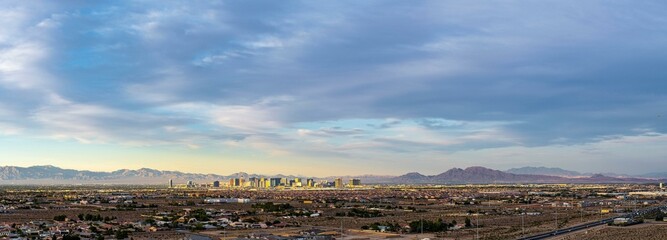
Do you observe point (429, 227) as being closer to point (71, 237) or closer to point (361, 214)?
point (361, 214)

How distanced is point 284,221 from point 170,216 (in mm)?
16983

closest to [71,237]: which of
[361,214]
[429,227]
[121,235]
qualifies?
[121,235]

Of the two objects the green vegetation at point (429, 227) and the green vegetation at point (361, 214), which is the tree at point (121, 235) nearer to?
the green vegetation at point (429, 227)

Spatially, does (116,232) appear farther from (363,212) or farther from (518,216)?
(518,216)

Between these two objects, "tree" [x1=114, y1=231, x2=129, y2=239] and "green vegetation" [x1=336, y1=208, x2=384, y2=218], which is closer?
"tree" [x1=114, y1=231, x2=129, y2=239]

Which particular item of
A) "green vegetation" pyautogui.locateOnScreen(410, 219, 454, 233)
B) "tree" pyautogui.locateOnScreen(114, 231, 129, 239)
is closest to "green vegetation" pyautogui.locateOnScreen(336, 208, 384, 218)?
"green vegetation" pyautogui.locateOnScreen(410, 219, 454, 233)

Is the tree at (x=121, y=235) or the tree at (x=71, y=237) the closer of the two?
the tree at (x=71, y=237)

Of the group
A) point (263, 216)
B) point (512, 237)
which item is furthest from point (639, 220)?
point (263, 216)

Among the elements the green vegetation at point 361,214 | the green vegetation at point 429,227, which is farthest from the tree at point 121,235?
the green vegetation at point 361,214

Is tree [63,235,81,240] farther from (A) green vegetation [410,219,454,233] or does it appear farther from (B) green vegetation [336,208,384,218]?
(B) green vegetation [336,208,384,218]

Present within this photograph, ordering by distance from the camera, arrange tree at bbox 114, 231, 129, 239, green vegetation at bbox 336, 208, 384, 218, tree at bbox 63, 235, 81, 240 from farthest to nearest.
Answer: green vegetation at bbox 336, 208, 384, 218 < tree at bbox 114, 231, 129, 239 < tree at bbox 63, 235, 81, 240

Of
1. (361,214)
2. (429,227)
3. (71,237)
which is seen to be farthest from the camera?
(361,214)

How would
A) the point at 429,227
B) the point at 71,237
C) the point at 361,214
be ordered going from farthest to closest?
the point at 361,214 → the point at 429,227 → the point at 71,237

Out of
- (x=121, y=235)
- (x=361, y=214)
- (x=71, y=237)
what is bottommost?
(x=361, y=214)
